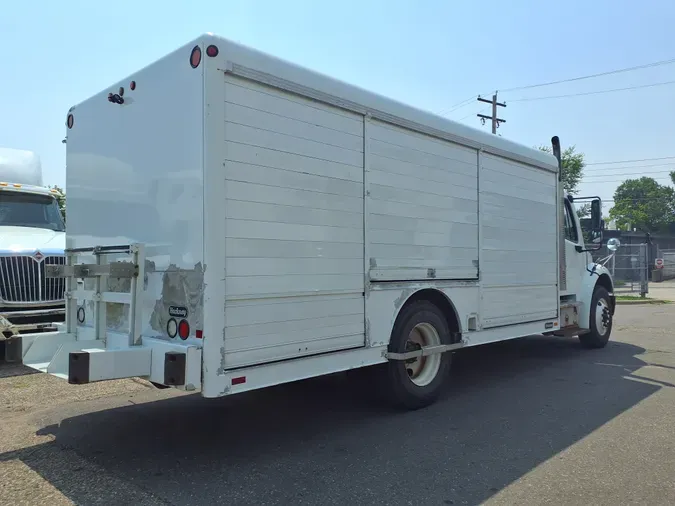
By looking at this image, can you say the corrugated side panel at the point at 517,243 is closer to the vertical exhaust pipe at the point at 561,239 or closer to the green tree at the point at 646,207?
the vertical exhaust pipe at the point at 561,239

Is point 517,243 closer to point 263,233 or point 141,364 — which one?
point 263,233

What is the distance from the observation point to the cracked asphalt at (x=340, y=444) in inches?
149

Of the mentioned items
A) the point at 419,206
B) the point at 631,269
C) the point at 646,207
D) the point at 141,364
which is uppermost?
the point at 646,207

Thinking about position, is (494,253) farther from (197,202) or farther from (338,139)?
(197,202)

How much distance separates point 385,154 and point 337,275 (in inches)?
51.2

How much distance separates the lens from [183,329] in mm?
4012

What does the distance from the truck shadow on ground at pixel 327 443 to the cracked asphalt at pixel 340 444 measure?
2 centimetres

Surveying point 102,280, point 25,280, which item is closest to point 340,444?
point 102,280

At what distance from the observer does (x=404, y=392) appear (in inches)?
216

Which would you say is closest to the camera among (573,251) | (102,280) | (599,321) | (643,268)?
(102,280)

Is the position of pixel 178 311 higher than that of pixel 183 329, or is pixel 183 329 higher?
pixel 178 311

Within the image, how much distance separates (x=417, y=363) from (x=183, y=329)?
2813 millimetres

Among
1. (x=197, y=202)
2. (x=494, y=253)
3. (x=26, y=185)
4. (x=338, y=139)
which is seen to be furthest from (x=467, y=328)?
(x=26, y=185)

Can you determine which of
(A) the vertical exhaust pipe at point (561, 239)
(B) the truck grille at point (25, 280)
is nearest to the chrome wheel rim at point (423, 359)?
(A) the vertical exhaust pipe at point (561, 239)
